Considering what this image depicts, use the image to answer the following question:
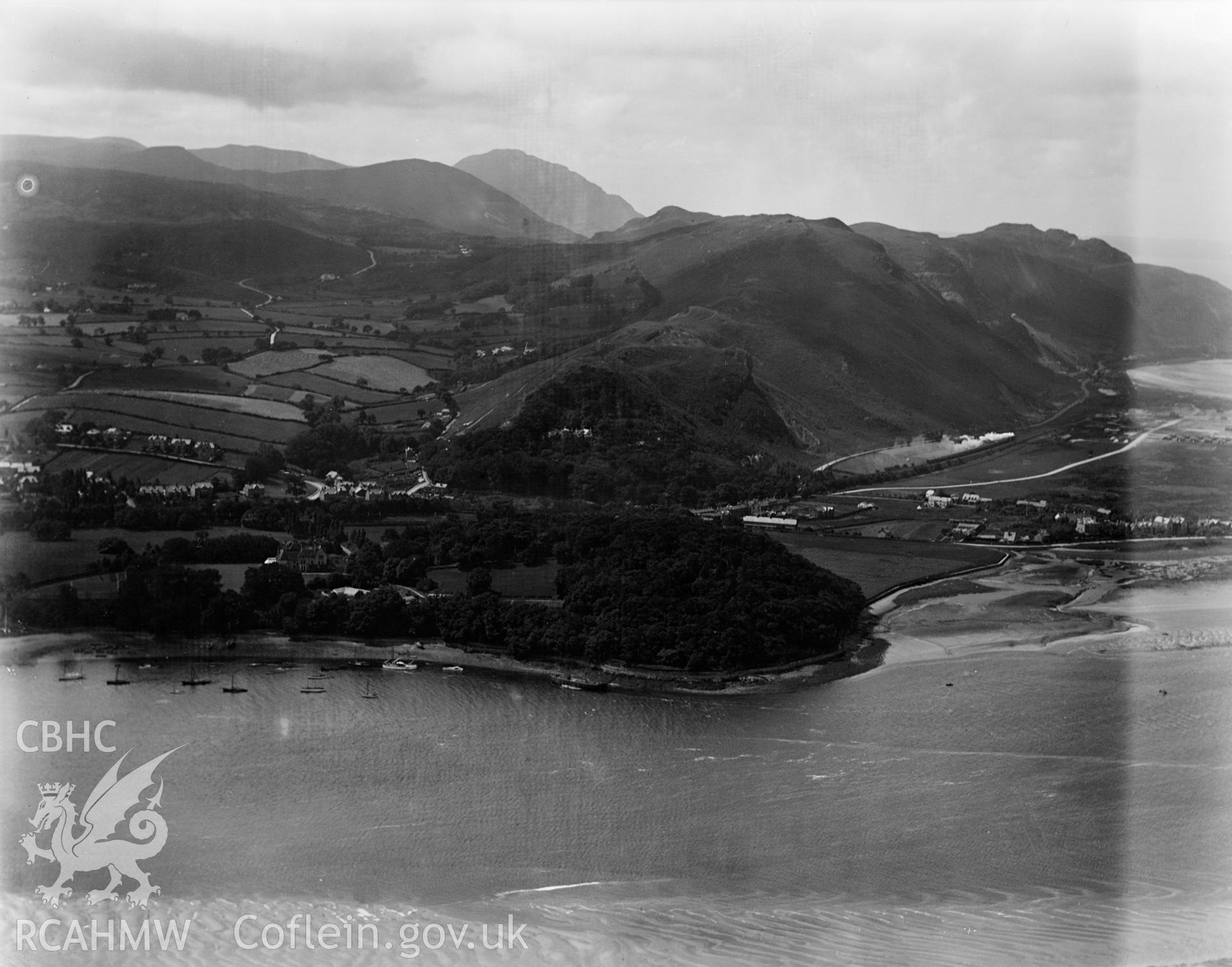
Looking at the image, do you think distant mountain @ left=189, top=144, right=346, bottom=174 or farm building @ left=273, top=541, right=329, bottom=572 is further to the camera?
distant mountain @ left=189, top=144, right=346, bottom=174

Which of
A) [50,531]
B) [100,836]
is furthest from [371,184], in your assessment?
[100,836]

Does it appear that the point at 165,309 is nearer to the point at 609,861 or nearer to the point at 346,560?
the point at 346,560

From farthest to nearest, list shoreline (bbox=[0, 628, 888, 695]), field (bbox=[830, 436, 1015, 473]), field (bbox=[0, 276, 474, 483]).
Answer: field (bbox=[830, 436, 1015, 473])
field (bbox=[0, 276, 474, 483])
shoreline (bbox=[0, 628, 888, 695])

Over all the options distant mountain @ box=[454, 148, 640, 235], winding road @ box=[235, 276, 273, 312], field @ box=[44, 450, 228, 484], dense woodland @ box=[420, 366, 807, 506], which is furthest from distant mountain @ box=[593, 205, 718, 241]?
field @ box=[44, 450, 228, 484]

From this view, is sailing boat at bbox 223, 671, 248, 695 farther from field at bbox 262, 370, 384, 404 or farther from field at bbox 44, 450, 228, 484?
field at bbox 262, 370, 384, 404

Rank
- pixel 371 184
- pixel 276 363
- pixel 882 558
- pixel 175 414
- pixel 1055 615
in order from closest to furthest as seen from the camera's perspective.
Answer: pixel 1055 615 → pixel 882 558 → pixel 175 414 → pixel 276 363 → pixel 371 184

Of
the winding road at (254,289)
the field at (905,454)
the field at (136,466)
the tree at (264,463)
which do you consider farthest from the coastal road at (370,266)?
the field at (136,466)

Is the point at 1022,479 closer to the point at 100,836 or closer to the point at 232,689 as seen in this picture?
the point at 232,689

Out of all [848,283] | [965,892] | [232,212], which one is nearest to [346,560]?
[965,892]
